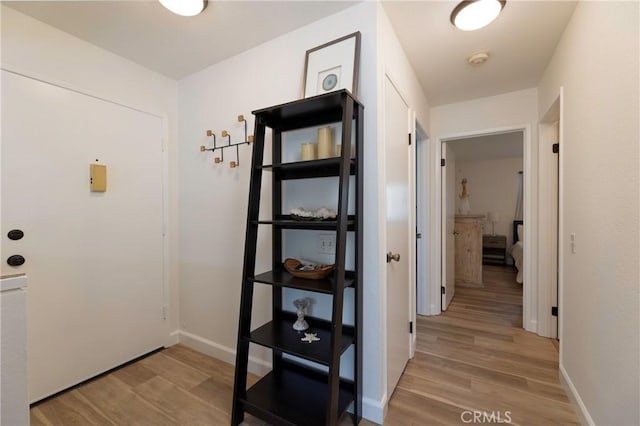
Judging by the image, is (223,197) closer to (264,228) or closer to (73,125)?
(264,228)

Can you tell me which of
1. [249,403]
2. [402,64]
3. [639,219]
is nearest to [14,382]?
[249,403]

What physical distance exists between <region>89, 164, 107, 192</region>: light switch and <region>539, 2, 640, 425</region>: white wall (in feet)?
9.91

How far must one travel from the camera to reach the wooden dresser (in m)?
4.03

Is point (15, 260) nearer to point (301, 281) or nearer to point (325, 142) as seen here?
point (301, 281)

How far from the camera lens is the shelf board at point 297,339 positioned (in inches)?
52.6

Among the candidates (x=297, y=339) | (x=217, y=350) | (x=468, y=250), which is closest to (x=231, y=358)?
(x=217, y=350)

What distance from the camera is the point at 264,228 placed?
193 centimetres

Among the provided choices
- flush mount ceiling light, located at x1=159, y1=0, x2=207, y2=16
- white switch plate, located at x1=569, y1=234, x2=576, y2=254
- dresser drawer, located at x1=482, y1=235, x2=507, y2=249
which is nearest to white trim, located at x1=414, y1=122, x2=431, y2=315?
white switch plate, located at x1=569, y1=234, x2=576, y2=254

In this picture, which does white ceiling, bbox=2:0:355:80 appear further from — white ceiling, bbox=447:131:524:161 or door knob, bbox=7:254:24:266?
white ceiling, bbox=447:131:524:161

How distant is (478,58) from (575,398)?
2.41m

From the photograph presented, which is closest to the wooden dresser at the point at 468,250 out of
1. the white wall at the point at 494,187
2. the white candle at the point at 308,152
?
the white wall at the point at 494,187

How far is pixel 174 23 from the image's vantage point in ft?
5.77

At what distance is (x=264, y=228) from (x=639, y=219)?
1.88m

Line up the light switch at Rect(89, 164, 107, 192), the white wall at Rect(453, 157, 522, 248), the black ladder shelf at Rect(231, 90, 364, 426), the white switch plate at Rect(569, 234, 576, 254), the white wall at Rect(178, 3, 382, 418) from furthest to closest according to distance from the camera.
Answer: the white wall at Rect(453, 157, 522, 248) < the light switch at Rect(89, 164, 107, 192) < the white switch plate at Rect(569, 234, 576, 254) < the white wall at Rect(178, 3, 382, 418) < the black ladder shelf at Rect(231, 90, 364, 426)
